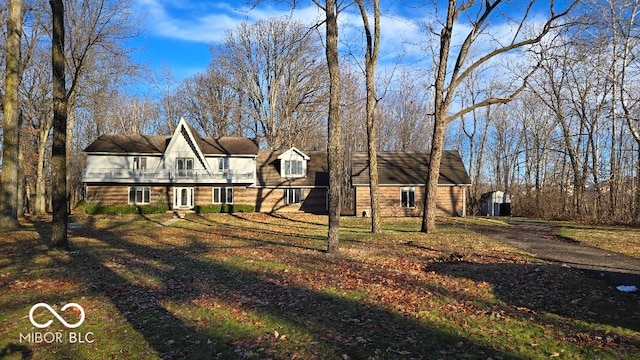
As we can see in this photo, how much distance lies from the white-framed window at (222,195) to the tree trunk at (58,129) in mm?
23936

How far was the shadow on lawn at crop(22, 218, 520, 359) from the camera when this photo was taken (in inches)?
214

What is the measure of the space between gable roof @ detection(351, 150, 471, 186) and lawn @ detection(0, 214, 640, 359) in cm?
2086

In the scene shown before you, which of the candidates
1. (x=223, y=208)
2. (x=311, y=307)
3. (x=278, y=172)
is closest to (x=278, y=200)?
(x=278, y=172)

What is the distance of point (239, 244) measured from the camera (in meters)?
16.6

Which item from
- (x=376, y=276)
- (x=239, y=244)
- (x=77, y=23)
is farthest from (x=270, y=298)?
(x=77, y=23)

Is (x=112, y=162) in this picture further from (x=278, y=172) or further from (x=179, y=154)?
(x=278, y=172)

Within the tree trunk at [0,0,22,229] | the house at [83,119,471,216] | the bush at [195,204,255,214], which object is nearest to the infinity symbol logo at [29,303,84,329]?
the tree trunk at [0,0,22,229]

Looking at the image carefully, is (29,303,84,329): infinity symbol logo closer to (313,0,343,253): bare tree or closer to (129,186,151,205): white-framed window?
(313,0,343,253): bare tree

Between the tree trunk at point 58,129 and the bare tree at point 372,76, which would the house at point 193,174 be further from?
the tree trunk at point 58,129

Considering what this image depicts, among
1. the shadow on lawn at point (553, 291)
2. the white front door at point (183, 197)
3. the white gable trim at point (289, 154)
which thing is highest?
the white gable trim at point (289, 154)

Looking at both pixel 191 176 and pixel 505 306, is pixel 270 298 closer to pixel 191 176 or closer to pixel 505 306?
pixel 505 306

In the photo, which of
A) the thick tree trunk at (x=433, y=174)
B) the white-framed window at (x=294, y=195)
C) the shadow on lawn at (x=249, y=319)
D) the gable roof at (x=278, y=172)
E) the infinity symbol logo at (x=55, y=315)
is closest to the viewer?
→ the shadow on lawn at (x=249, y=319)

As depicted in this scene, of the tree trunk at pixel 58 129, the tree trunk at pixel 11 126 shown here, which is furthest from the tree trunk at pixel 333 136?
the tree trunk at pixel 11 126

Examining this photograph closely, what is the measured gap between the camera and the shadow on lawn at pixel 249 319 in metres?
5.43
